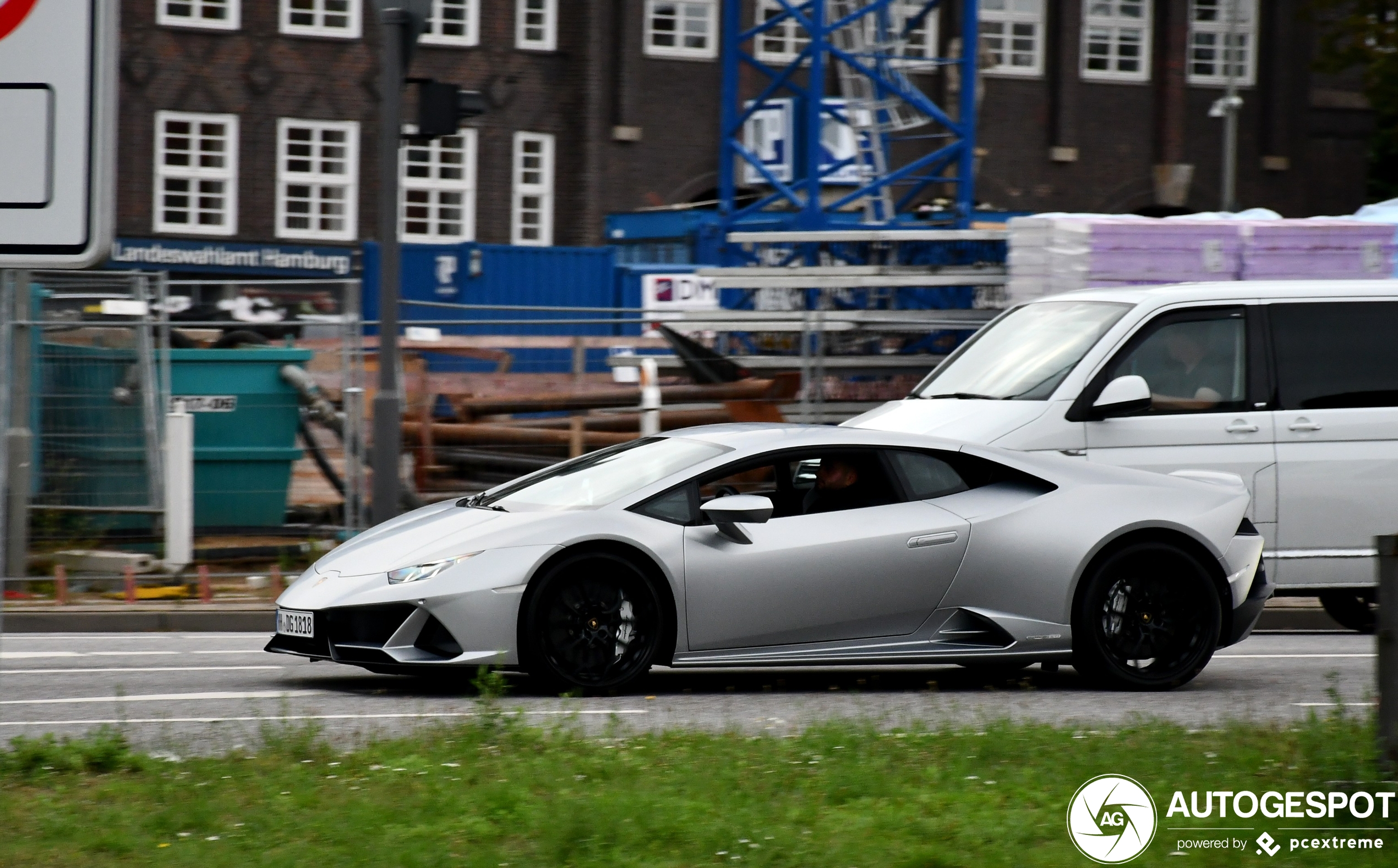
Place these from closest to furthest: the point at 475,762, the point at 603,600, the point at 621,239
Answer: the point at 475,762, the point at 603,600, the point at 621,239

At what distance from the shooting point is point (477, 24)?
1347 inches

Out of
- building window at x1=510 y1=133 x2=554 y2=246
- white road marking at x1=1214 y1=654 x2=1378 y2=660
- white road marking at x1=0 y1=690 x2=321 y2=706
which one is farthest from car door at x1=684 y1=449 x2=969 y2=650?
building window at x1=510 y1=133 x2=554 y2=246

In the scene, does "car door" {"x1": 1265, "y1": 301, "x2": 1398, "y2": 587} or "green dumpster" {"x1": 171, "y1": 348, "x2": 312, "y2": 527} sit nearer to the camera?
"car door" {"x1": 1265, "y1": 301, "x2": 1398, "y2": 587}

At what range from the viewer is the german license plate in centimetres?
782

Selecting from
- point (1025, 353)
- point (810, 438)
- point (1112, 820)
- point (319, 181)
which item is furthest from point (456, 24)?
point (1112, 820)

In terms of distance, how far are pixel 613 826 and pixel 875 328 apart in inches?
463

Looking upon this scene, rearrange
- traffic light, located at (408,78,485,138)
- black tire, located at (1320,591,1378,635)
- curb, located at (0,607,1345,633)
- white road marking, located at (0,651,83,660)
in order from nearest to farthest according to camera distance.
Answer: white road marking, located at (0,651,83,660)
curb, located at (0,607,1345,633)
black tire, located at (1320,591,1378,635)
traffic light, located at (408,78,485,138)

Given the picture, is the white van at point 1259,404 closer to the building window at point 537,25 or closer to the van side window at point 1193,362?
the van side window at point 1193,362

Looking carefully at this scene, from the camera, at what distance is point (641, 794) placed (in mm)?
5188

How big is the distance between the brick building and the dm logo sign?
29896mm

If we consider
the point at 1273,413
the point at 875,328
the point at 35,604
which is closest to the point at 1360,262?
the point at 875,328

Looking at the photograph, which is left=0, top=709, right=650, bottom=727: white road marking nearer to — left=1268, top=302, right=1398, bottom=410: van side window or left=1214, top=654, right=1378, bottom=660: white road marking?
left=1214, top=654, right=1378, bottom=660: white road marking

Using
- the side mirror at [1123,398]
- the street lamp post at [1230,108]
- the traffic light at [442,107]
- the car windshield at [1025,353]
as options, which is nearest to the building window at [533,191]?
the street lamp post at [1230,108]

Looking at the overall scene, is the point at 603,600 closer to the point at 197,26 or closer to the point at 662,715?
the point at 662,715
